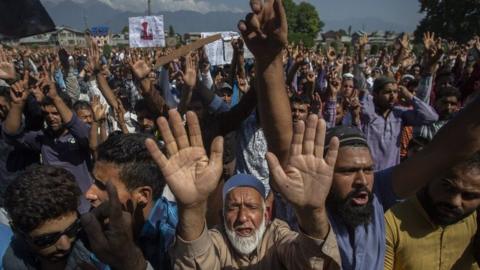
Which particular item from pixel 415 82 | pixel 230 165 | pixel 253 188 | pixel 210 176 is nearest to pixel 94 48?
pixel 230 165

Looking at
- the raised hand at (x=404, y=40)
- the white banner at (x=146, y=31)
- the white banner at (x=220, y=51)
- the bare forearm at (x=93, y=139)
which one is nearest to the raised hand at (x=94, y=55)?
the bare forearm at (x=93, y=139)

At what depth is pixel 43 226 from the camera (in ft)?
5.60

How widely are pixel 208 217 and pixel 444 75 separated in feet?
16.7

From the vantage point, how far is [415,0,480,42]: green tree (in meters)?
36.9

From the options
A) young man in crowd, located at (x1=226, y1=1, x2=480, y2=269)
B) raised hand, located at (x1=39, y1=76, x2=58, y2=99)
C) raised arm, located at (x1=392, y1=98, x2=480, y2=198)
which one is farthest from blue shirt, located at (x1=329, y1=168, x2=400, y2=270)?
raised hand, located at (x1=39, y1=76, x2=58, y2=99)

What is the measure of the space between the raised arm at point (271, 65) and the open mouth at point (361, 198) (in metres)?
0.36

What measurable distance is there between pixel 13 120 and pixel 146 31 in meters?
6.36

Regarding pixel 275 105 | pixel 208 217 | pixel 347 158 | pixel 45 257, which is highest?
pixel 275 105

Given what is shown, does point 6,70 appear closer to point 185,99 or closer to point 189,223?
point 185,99

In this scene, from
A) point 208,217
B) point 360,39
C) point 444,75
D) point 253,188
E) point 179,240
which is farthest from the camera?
point 360,39

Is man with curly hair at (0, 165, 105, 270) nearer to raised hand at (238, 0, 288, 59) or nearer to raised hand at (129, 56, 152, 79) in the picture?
raised hand at (238, 0, 288, 59)

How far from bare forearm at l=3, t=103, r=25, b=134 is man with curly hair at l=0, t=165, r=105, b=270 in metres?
1.77

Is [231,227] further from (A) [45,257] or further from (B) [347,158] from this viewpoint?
(A) [45,257]

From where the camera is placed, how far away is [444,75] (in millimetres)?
6270
